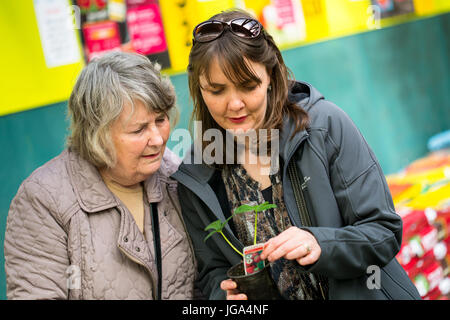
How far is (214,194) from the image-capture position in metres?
2.17

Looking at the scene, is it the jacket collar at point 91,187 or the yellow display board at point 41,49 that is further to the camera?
the yellow display board at point 41,49

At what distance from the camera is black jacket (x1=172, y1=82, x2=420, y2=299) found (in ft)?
6.26

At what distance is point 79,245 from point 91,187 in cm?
25

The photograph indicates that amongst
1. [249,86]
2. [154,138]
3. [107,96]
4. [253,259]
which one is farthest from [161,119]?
[253,259]

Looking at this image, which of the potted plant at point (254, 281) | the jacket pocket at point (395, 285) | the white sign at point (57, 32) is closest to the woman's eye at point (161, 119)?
the potted plant at point (254, 281)

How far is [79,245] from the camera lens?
2.12 m

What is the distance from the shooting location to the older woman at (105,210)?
2.10 metres

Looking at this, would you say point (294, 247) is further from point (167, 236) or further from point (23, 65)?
point (23, 65)

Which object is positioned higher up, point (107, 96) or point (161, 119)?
point (107, 96)

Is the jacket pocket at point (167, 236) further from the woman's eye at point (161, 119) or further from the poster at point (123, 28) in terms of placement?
the poster at point (123, 28)

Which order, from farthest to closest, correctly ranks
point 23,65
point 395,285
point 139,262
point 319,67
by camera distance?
point 319,67 → point 23,65 → point 139,262 → point 395,285

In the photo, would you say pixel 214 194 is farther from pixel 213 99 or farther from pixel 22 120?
pixel 22 120

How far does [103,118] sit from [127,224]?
17.4 inches

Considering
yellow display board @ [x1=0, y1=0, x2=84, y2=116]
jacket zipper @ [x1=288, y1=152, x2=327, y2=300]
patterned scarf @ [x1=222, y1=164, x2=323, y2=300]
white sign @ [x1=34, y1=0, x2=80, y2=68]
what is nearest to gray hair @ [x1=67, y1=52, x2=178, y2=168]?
patterned scarf @ [x1=222, y1=164, x2=323, y2=300]
